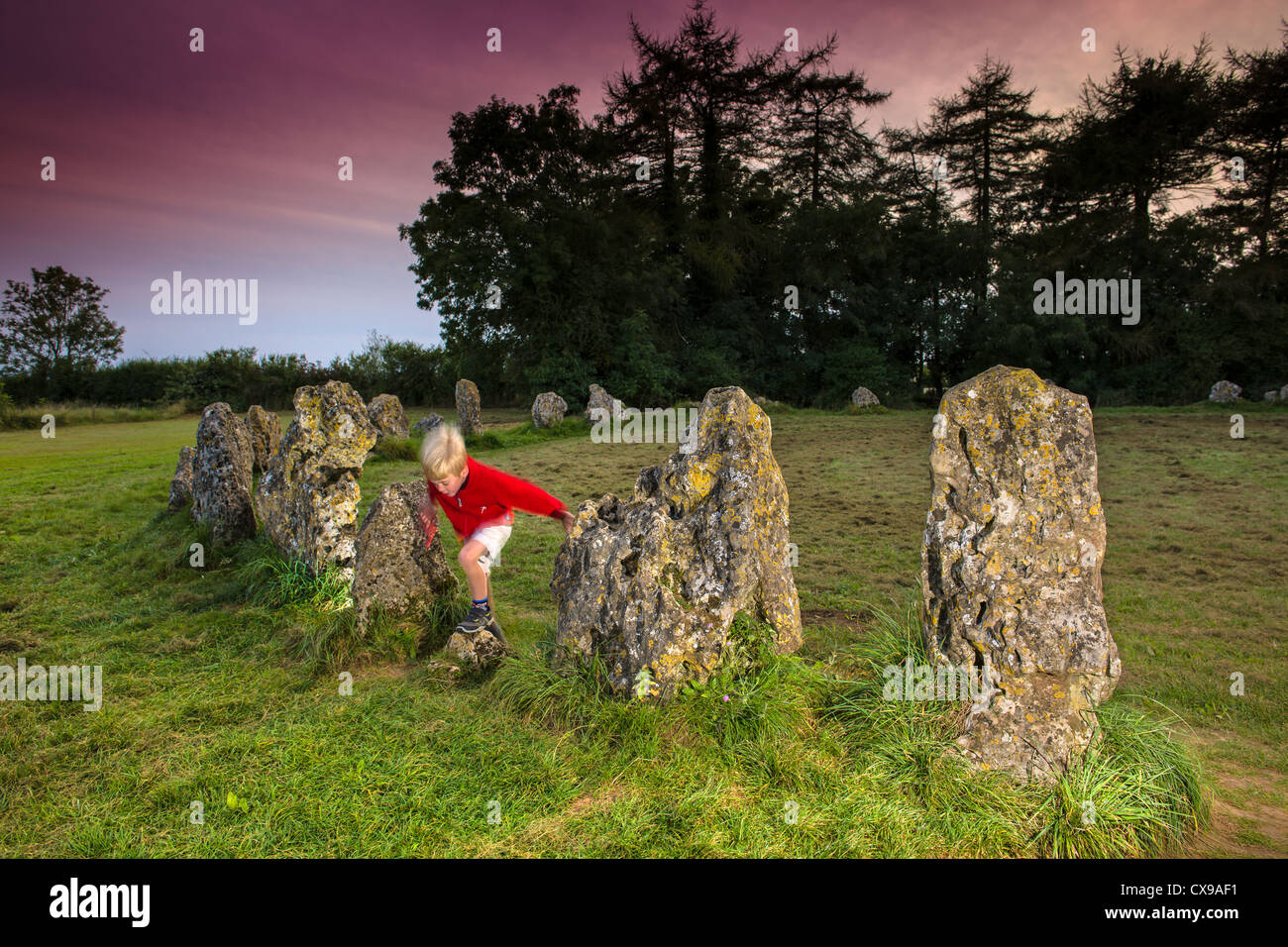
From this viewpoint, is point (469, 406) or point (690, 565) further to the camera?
point (469, 406)

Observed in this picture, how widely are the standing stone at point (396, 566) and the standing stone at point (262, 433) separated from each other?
29.6ft

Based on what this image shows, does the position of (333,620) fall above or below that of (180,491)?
below

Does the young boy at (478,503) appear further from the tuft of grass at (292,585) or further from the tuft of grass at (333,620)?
the tuft of grass at (292,585)

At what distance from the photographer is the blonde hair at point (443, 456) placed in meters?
5.37

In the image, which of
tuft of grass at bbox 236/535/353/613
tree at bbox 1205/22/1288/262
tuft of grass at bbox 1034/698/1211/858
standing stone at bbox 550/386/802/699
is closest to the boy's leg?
standing stone at bbox 550/386/802/699

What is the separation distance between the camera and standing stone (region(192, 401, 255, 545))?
8867mm

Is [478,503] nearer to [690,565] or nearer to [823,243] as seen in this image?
[690,565]

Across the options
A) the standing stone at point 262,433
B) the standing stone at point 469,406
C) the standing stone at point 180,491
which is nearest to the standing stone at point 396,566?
the standing stone at point 180,491

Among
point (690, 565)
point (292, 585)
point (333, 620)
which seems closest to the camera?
point (690, 565)

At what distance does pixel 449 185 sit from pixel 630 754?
30160 mm

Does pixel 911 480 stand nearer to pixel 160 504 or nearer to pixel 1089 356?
pixel 160 504

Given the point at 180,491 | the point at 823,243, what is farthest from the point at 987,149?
the point at 180,491

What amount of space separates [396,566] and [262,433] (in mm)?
9741

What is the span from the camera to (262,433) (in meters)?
13.9
